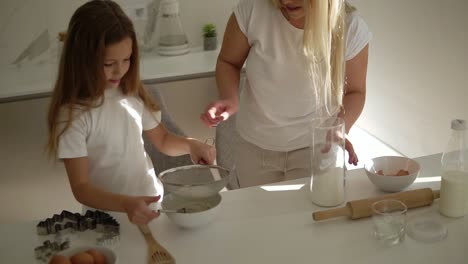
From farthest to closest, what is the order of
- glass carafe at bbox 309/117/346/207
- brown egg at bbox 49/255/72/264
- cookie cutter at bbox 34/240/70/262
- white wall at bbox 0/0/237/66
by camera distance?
white wall at bbox 0/0/237/66, glass carafe at bbox 309/117/346/207, cookie cutter at bbox 34/240/70/262, brown egg at bbox 49/255/72/264

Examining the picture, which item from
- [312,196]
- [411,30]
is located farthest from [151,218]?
[411,30]

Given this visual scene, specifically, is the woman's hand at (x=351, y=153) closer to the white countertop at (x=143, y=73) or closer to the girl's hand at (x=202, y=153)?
the girl's hand at (x=202, y=153)

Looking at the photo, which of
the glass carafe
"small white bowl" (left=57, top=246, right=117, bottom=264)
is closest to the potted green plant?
the glass carafe

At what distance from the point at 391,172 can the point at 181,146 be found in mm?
625

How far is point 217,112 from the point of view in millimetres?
1369

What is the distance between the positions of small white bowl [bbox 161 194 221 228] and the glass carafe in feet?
0.80

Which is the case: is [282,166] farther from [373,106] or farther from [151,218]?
[373,106]

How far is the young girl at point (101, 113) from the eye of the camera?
132cm

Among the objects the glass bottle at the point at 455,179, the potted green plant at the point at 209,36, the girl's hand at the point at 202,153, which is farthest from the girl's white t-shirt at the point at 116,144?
the potted green plant at the point at 209,36

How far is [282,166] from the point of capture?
1.52 meters

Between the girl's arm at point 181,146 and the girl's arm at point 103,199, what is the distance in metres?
0.29

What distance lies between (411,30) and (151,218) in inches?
58.7

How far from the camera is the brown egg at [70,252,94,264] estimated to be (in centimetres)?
96

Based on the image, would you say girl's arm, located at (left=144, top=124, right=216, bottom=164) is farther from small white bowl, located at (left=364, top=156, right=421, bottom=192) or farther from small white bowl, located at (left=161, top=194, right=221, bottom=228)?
small white bowl, located at (left=364, top=156, right=421, bottom=192)
